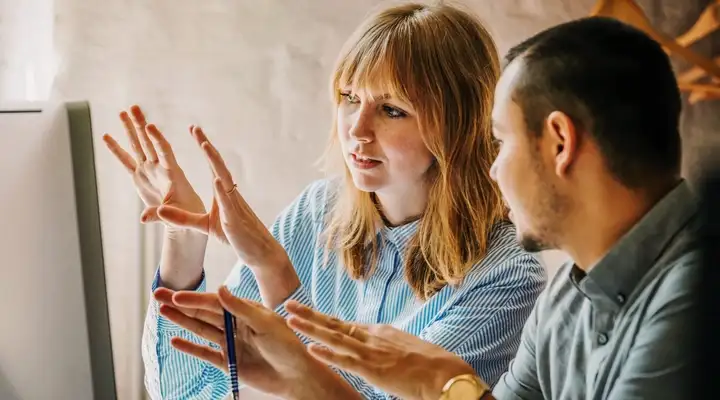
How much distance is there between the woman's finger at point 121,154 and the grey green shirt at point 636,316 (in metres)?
0.71

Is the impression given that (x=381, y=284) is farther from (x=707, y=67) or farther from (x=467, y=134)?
(x=707, y=67)

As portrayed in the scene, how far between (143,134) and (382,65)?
407 mm

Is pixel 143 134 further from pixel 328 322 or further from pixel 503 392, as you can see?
pixel 503 392

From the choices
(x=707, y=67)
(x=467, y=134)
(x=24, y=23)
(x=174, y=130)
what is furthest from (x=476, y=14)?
(x=24, y=23)

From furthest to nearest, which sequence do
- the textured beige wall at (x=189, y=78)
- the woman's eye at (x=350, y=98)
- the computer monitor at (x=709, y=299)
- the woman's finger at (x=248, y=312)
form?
the textured beige wall at (x=189, y=78)
the woman's eye at (x=350, y=98)
the woman's finger at (x=248, y=312)
the computer monitor at (x=709, y=299)

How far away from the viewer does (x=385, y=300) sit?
1.22m

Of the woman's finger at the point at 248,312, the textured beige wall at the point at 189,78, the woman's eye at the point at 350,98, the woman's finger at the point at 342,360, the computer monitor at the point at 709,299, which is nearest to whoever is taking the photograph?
→ the computer monitor at the point at 709,299

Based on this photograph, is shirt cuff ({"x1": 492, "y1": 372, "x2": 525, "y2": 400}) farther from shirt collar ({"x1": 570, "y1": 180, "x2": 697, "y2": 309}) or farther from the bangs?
the bangs

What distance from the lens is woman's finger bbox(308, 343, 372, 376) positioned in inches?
37.0

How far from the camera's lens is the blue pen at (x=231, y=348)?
1091 mm

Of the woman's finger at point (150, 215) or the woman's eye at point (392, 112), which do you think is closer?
the woman's eye at point (392, 112)

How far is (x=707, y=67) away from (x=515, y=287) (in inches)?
14.7

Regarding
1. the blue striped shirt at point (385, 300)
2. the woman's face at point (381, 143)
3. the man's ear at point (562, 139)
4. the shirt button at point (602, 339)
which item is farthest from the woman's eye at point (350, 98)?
the shirt button at point (602, 339)

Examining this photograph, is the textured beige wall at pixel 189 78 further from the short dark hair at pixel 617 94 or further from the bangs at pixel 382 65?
the short dark hair at pixel 617 94
